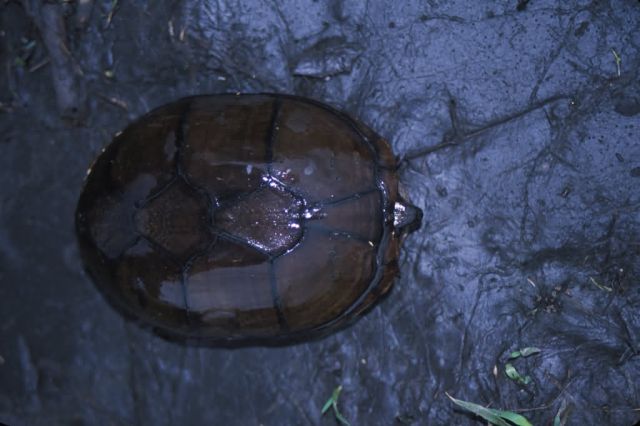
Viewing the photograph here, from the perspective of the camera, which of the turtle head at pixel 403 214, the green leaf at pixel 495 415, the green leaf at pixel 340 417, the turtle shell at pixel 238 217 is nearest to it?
the turtle shell at pixel 238 217

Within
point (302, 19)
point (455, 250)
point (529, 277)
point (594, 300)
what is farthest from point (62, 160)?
point (594, 300)

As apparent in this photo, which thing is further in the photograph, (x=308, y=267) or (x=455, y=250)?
(x=455, y=250)

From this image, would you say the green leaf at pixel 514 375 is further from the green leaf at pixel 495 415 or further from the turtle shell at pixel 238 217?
the turtle shell at pixel 238 217

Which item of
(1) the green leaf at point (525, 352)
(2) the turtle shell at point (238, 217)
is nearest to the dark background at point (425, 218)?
(1) the green leaf at point (525, 352)

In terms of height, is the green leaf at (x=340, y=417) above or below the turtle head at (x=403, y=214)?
below

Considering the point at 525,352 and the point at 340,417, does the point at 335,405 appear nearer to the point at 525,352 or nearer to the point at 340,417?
the point at 340,417

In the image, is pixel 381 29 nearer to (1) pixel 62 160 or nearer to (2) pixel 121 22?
(2) pixel 121 22

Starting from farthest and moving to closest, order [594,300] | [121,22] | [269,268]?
1. [121,22]
2. [594,300]
3. [269,268]
